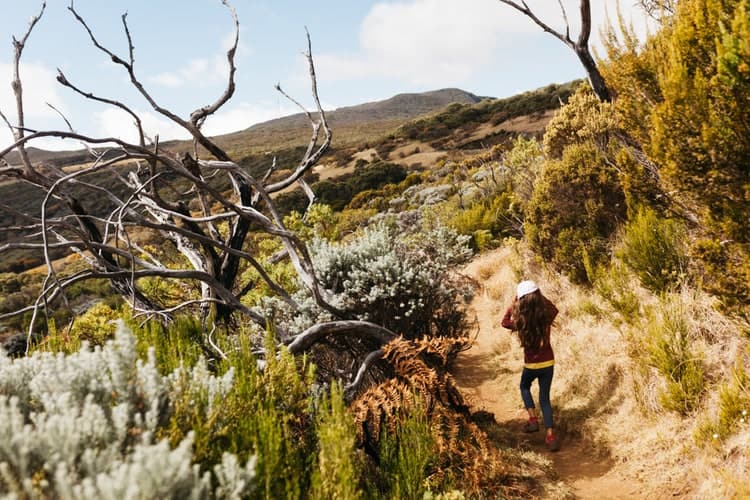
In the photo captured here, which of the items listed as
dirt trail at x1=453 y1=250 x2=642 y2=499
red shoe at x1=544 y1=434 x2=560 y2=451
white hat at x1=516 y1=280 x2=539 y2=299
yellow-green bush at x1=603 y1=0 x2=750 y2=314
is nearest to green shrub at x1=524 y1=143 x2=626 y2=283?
dirt trail at x1=453 y1=250 x2=642 y2=499

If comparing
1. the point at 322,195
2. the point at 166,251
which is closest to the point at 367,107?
the point at 322,195

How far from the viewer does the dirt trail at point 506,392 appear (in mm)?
3611

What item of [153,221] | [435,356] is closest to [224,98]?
[153,221]

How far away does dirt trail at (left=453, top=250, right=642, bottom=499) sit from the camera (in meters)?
3.61

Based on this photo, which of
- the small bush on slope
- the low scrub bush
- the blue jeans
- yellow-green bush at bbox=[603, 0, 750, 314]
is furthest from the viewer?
the low scrub bush

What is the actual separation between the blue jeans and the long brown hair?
0.25 metres

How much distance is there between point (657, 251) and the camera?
4.71 m

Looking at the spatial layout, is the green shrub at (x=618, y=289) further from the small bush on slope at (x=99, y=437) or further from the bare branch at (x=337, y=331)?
the small bush on slope at (x=99, y=437)

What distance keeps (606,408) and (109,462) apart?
13.7 ft

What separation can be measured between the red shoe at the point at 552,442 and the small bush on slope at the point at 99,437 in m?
3.32

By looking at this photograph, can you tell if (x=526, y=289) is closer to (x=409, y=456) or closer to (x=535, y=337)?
(x=535, y=337)

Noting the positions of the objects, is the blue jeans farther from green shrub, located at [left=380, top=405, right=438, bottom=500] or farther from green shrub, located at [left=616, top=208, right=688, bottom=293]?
green shrub, located at [left=380, top=405, right=438, bottom=500]

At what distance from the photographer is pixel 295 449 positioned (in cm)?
220

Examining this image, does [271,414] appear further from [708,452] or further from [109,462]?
[708,452]
